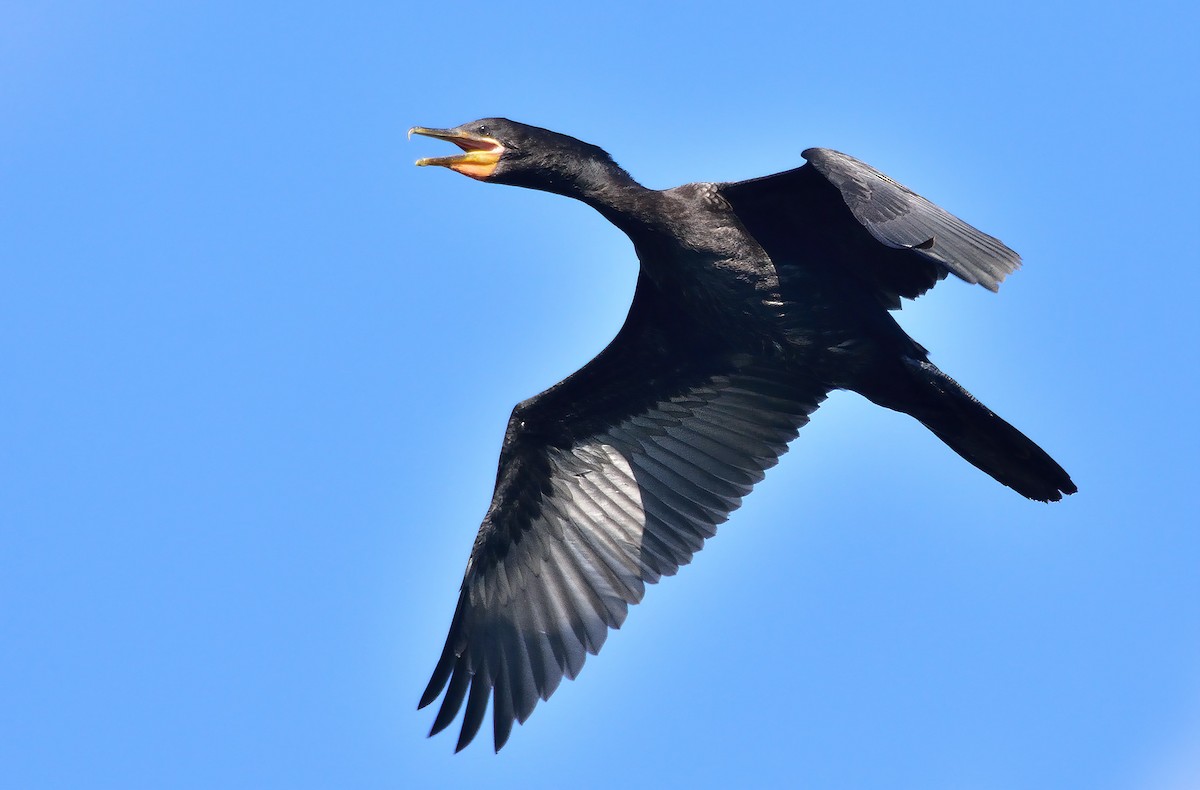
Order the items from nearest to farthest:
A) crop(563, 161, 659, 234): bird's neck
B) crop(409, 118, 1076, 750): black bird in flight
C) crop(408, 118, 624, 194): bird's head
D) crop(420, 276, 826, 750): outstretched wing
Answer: crop(409, 118, 1076, 750): black bird in flight → crop(563, 161, 659, 234): bird's neck → crop(408, 118, 624, 194): bird's head → crop(420, 276, 826, 750): outstretched wing

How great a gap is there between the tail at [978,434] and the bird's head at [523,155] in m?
Answer: 2.11

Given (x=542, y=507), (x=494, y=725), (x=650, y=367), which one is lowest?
(x=494, y=725)

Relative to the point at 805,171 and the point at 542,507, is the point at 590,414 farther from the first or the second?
the point at 805,171

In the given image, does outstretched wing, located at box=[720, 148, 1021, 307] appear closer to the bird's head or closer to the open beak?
the bird's head

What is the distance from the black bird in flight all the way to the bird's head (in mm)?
10

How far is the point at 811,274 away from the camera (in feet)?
29.2

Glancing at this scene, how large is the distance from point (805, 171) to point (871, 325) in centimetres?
97

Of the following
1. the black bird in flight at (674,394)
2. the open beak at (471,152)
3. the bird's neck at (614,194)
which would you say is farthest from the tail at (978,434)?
the open beak at (471,152)

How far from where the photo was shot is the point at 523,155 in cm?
923

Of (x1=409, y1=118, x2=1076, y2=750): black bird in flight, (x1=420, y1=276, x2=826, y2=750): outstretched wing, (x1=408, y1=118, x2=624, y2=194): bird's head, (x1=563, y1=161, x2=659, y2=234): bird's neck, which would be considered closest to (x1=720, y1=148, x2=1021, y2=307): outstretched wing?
(x1=409, y1=118, x2=1076, y2=750): black bird in flight

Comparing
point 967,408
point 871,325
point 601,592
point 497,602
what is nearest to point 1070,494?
point 967,408

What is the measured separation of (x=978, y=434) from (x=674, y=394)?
6.82ft

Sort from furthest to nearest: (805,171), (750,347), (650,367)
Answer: (650,367), (750,347), (805,171)

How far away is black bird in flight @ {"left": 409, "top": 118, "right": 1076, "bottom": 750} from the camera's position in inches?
348
